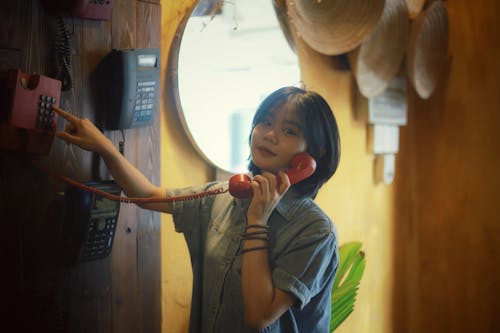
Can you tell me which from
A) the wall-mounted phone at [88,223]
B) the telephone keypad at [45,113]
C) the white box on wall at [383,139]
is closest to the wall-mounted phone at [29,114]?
the telephone keypad at [45,113]

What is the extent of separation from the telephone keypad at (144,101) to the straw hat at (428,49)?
4.43 ft

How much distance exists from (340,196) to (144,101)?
1.15m

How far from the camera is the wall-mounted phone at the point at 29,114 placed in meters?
0.92

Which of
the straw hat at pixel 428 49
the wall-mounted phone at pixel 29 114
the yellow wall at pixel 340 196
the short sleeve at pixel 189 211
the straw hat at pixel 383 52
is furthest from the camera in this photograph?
the straw hat at pixel 428 49

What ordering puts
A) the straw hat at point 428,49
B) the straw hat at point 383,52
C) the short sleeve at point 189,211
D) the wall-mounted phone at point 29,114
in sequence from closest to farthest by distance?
the wall-mounted phone at point 29,114
the short sleeve at point 189,211
the straw hat at point 383,52
the straw hat at point 428,49

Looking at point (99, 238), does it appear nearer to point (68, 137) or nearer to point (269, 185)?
point (68, 137)

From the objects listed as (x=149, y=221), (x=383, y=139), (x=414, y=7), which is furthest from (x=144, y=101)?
(x=414, y=7)

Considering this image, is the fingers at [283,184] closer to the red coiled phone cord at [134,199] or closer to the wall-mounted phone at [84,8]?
the red coiled phone cord at [134,199]

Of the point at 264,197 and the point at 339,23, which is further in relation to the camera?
the point at 339,23

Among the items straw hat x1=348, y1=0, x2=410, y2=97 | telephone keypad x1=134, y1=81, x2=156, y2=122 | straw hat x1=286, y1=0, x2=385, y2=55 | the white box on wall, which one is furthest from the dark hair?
the white box on wall

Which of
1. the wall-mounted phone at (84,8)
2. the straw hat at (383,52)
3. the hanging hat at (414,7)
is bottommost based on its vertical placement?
the wall-mounted phone at (84,8)

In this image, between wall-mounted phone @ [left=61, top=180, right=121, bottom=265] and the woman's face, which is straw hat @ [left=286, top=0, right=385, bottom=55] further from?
wall-mounted phone @ [left=61, top=180, right=121, bottom=265]

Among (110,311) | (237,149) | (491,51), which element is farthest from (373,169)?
(110,311)

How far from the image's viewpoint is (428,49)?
2.21 metres
